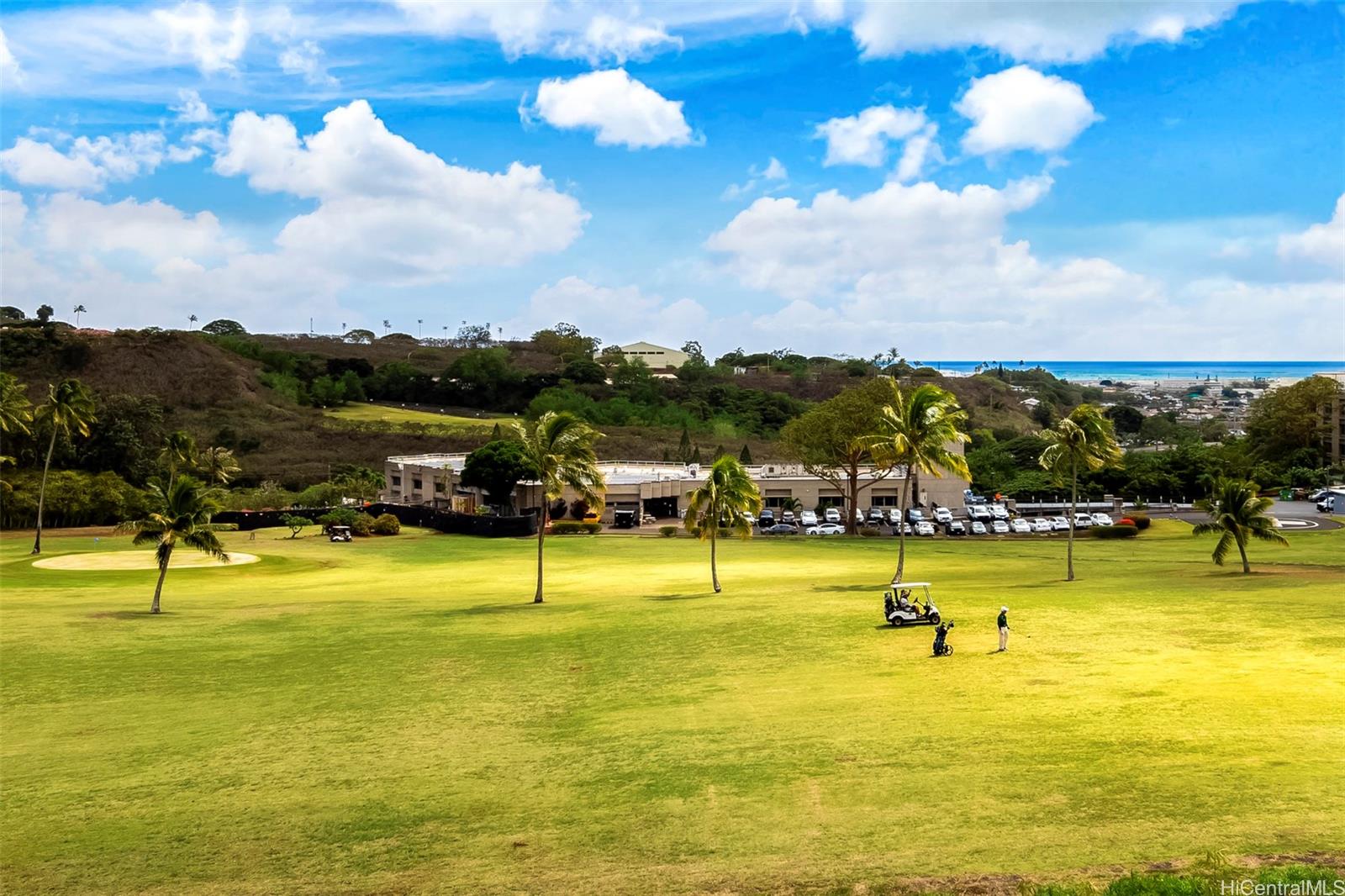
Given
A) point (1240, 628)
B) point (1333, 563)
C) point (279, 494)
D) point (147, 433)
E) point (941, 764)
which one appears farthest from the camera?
point (147, 433)

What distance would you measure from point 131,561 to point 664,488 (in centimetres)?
4295

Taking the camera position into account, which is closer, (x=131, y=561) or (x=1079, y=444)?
(x=1079, y=444)

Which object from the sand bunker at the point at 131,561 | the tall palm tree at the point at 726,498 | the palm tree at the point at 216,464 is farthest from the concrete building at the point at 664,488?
the tall palm tree at the point at 726,498

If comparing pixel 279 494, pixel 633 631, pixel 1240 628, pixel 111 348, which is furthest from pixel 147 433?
pixel 1240 628

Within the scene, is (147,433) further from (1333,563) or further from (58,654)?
(1333,563)

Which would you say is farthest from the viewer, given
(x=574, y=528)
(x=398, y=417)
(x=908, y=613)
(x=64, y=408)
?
(x=398, y=417)

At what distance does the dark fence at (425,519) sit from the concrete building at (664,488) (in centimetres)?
700

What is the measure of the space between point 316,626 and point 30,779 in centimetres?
1679

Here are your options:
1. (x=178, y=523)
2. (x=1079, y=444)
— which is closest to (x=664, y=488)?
(x=1079, y=444)

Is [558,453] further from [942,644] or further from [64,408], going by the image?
[64,408]

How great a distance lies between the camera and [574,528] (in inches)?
3184

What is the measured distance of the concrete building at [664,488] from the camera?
90250 millimetres

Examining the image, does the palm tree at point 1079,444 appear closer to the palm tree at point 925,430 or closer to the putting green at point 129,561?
the palm tree at point 925,430

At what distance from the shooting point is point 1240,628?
3144 centimetres
